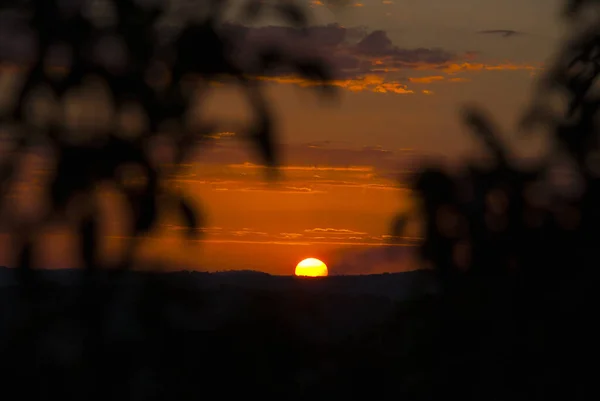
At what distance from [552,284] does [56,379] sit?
1.43 metres

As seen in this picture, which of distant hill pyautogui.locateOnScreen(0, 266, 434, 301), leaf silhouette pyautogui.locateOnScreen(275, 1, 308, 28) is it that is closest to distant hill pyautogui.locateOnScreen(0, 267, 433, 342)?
distant hill pyautogui.locateOnScreen(0, 266, 434, 301)

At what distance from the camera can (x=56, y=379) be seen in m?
2.31

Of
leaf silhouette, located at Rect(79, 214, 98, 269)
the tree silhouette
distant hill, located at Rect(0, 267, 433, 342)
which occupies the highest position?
the tree silhouette

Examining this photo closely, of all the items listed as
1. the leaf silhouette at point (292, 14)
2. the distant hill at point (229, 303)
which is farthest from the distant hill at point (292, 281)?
the leaf silhouette at point (292, 14)

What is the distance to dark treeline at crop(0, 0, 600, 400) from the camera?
6.33ft

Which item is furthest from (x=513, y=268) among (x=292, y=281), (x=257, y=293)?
(x=292, y=281)

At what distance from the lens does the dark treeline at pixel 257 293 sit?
1931mm

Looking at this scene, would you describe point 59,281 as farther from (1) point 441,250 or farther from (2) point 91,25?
(1) point 441,250

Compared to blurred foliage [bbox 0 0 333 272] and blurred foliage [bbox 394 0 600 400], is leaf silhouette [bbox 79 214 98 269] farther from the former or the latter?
A: blurred foliage [bbox 394 0 600 400]

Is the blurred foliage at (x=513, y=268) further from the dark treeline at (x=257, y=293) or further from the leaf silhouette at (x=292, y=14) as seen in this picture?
the leaf silhouette at (x=292, y=14)

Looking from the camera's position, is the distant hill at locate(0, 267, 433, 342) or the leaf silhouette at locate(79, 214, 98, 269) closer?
the leaf silhouette at locate(79, 214, 98, 269)

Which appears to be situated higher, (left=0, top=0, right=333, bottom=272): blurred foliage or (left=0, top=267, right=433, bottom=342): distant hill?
(left=0, top=0, right=333, bottom=272): blurred foliage

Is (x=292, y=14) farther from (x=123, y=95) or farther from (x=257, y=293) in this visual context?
(x=257, y=293)

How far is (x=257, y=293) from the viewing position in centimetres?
278
